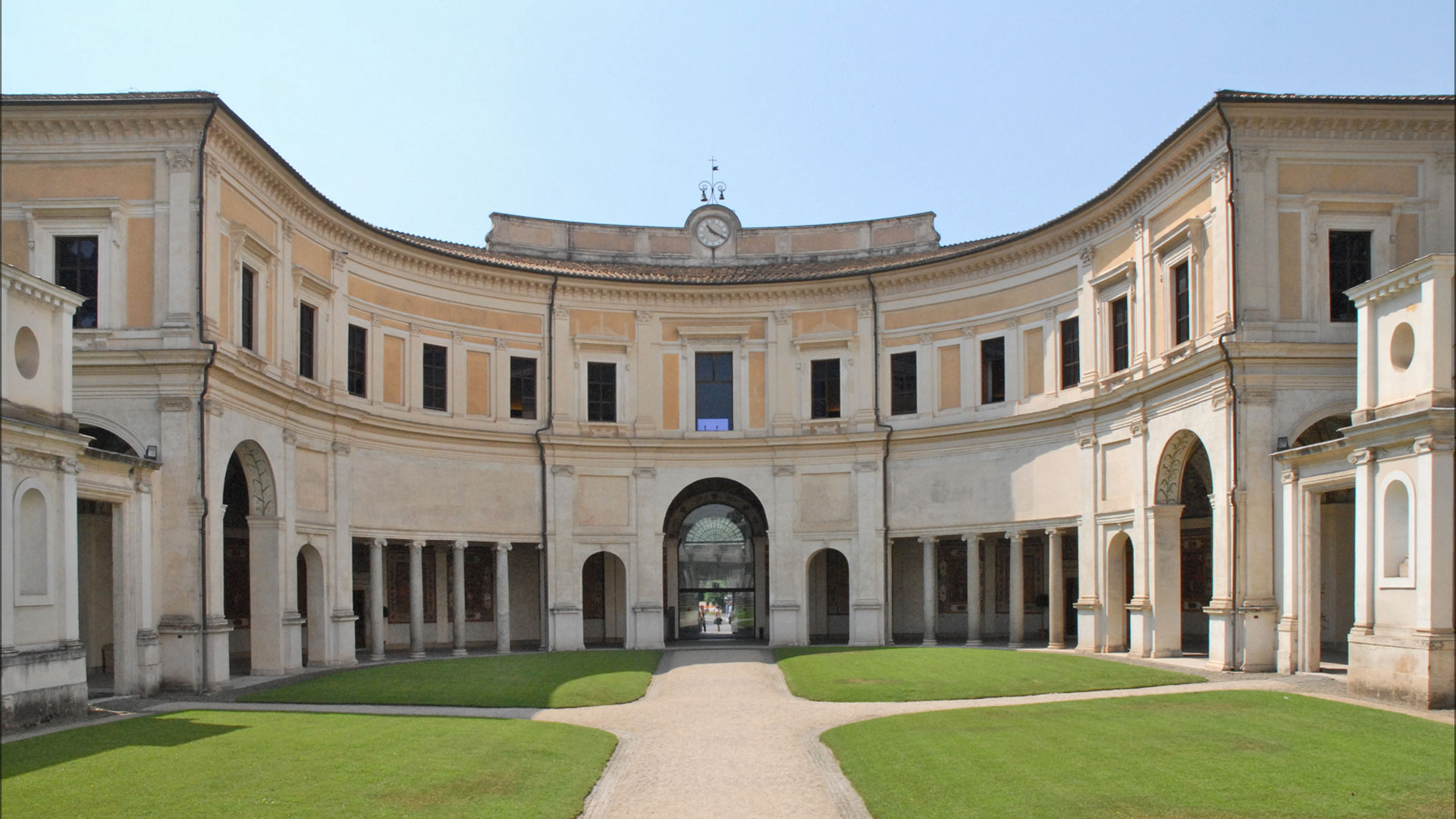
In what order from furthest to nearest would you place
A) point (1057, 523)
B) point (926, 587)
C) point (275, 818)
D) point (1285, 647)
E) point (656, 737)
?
point (926, 587)
point (1057, 523)
point (1285, 647)
point (656, 737)
point (275, 818)

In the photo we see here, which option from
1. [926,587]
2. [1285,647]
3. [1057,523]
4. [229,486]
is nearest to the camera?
[1285,647]

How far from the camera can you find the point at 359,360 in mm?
36188

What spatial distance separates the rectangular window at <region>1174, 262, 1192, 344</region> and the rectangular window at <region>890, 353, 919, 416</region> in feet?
37.5

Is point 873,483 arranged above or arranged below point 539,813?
A: above

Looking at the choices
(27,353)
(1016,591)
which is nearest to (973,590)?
(1016,591)

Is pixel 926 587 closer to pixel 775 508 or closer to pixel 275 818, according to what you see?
pixel 775 508

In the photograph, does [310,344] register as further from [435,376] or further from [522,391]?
[522,391]

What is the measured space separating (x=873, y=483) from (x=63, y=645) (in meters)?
26.2

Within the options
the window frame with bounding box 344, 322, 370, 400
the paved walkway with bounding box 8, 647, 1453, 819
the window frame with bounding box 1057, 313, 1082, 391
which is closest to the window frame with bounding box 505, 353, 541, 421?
the window frame with bounding box 344, 322, 370, 400

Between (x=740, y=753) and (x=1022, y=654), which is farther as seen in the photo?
(x=1022, y=654)

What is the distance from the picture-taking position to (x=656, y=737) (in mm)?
20734

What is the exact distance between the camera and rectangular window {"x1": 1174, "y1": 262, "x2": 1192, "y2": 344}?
29719 mm

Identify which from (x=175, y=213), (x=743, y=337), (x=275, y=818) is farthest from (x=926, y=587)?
(x=275, y=818)

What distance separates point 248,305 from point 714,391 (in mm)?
17181
